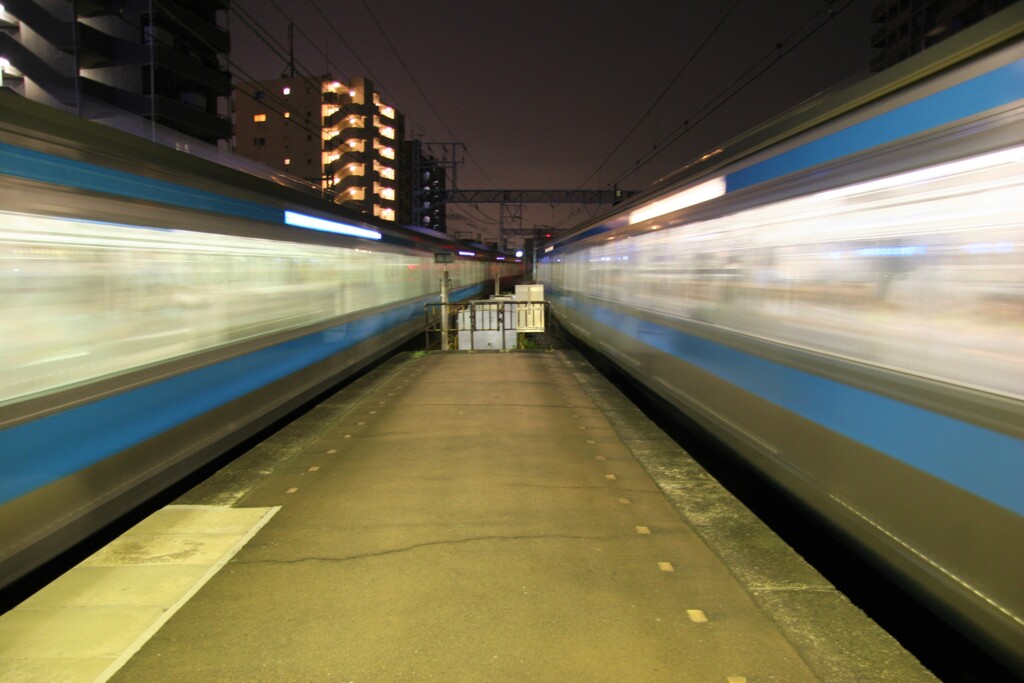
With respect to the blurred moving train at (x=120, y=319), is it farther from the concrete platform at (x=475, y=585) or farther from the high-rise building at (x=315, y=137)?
the high-rise building at (x=315, y=137)

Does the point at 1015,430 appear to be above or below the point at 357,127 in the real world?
below

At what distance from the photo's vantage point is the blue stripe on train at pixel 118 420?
12.2 ft

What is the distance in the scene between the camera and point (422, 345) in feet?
69.4

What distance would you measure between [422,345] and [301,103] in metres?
63.6

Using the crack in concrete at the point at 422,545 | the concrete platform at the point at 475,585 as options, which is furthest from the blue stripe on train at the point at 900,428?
the crack in concrete at the point at 422,545

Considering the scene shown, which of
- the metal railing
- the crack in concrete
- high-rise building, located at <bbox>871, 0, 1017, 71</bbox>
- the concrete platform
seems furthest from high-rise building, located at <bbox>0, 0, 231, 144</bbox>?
high-rise building, located at <bbox>871, 0, 1017, 71</bbox>

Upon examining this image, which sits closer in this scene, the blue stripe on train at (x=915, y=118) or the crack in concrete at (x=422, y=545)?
the blue stripe on train at (x=915, y=118)

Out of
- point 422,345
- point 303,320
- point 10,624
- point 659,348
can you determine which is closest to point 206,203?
point 303,320

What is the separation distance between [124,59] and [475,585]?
4270cm

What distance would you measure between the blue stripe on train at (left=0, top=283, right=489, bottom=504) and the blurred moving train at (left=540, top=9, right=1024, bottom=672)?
4235mm

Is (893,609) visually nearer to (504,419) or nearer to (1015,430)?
(1015,430)

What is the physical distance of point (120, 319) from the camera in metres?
4.80

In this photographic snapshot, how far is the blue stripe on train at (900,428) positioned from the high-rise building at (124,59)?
32417 mm

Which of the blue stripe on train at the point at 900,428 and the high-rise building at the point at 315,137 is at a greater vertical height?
the high-rise building at the point at 315,137
